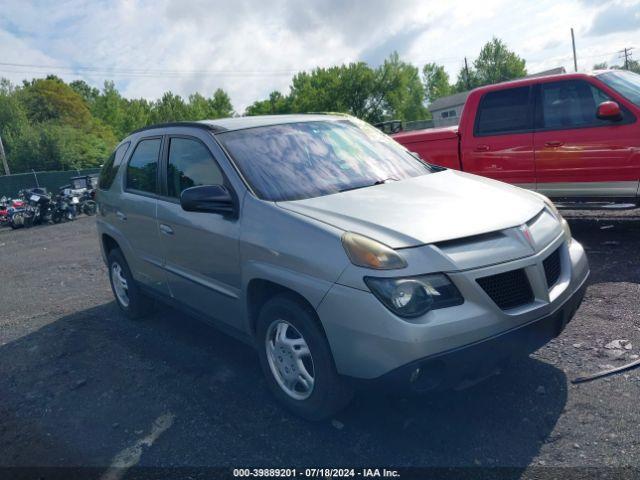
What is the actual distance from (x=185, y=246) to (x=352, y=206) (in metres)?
1.51

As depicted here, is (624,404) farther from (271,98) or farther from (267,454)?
(271,98)

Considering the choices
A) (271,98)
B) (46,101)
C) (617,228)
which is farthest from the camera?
(271,98)

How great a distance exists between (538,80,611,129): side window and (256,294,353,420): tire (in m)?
5.34

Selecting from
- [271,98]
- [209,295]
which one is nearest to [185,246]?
[209,295]

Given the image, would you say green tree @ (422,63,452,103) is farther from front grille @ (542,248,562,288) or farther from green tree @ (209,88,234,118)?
front grille @ (542,248,562,288)

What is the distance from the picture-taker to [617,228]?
7.59 meters

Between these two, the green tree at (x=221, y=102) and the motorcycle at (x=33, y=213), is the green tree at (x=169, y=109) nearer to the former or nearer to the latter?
the green tree at (x=221, y=102)

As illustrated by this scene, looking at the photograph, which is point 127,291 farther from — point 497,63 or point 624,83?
point 497,63

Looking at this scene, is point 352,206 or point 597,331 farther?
point 597,331

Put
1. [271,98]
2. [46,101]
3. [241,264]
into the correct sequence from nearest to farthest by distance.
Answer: [241,264] < [46,101] < [271,98]

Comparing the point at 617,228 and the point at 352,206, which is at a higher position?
the point at 352,206

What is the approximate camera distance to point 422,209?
3.21 metres

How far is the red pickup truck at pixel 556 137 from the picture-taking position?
6621 millimetres

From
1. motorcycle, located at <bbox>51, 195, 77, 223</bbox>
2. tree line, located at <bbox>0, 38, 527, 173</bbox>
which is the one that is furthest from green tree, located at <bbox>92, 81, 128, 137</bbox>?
motorcycle, located at <bbox>51, 195, 77, 223</bbox>
